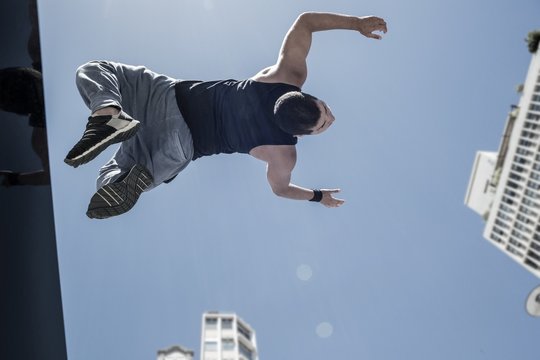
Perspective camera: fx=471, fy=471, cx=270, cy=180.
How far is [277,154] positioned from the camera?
15.6ft

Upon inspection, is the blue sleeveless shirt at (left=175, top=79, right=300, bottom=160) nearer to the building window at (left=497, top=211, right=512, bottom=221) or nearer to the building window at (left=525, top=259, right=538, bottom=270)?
the building window at (left=525, top=259, right=538, bottom=270)

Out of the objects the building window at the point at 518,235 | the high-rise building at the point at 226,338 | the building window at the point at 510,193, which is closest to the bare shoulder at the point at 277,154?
the high-rise building at the point at 226,338

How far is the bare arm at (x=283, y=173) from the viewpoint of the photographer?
4711 millimetres

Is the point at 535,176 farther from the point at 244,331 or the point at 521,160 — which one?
the point at 244,331

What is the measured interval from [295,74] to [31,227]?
3254mm

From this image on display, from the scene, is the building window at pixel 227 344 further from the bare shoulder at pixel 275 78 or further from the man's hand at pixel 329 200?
the bare shoulder at pixel 275 78

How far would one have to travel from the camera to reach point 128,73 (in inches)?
165

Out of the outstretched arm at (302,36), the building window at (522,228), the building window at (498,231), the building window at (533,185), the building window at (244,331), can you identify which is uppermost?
the outstretched arm at (302,36)

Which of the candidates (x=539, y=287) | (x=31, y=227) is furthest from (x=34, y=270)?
(x=539, y=287)

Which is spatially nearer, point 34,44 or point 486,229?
point 34,44

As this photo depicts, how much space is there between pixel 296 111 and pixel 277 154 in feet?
2.46

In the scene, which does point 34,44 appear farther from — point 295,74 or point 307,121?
point 295,74

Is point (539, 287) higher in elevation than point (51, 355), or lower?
lower

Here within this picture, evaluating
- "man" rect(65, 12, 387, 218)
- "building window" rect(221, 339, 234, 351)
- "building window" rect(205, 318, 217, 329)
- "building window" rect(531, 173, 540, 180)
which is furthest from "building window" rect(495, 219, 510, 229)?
"man" rect(65, 12, 387, 218)
